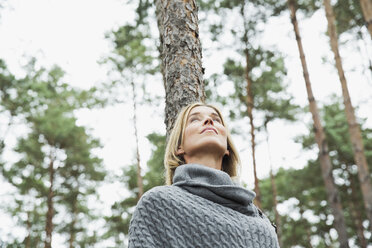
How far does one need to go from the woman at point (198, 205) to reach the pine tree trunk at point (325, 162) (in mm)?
5900

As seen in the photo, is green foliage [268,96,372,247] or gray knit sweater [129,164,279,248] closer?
gray knit sweater [129,164,279,248]

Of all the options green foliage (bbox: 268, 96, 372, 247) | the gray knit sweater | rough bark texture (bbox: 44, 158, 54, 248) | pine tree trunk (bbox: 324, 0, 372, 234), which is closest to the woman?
the gray knit sweater

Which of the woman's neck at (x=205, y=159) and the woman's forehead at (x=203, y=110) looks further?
the woman's forehead at (x=203, y=110)

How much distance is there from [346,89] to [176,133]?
737cm

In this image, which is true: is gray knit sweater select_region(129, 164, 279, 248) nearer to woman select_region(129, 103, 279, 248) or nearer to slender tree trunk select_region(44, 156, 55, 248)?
woman select_region(129, 103, 279, 248)

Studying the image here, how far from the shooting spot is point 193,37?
283 centimetres

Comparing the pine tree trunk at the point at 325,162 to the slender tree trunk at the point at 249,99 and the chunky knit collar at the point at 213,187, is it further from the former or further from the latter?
the chunky knit collar at the point at 213,187

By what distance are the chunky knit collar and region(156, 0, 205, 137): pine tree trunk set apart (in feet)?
2.72

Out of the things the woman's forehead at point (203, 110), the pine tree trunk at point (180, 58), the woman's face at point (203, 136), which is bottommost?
the woman's face at point (203, 136)

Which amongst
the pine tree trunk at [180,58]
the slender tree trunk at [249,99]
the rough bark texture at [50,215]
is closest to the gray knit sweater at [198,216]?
the pine tree trunk at [180,58]

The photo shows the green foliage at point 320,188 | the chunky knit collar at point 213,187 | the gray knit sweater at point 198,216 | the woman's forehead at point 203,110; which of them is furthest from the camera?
the green foliage at point 320,188

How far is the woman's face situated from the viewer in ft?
6.30

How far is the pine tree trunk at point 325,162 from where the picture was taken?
22.9 feet

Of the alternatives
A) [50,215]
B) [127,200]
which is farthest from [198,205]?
[127,200]
